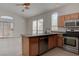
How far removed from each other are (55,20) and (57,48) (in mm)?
462

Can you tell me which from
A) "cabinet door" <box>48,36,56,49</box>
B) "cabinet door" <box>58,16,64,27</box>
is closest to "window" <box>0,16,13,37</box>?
"cabinet door" <box>48,36,56,49</box>

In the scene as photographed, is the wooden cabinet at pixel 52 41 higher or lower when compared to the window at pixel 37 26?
lower

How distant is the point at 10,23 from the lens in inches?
54.7

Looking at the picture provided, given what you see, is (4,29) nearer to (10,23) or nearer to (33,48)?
(10,23)

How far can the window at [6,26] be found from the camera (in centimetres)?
135

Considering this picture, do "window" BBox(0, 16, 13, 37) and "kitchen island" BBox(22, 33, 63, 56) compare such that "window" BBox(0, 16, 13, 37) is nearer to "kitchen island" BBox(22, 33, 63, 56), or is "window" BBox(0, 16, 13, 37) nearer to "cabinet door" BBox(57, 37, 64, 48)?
"kitchen island" BBox(22, 33, 63, 56)

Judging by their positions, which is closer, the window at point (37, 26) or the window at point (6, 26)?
the window at point (6, 26)

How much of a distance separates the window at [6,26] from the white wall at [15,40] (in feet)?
0.19

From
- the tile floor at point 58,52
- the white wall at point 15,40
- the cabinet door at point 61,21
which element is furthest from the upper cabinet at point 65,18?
the white wall at point 15,40

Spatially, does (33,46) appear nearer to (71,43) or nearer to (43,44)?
(43,44)

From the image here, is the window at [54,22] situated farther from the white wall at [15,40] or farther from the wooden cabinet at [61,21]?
the white wall at [15,40]

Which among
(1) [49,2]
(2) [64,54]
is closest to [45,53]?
(2) [64,54]

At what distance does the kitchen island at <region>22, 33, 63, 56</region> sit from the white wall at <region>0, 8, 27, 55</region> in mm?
83

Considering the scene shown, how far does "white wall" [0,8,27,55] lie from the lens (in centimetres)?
136
